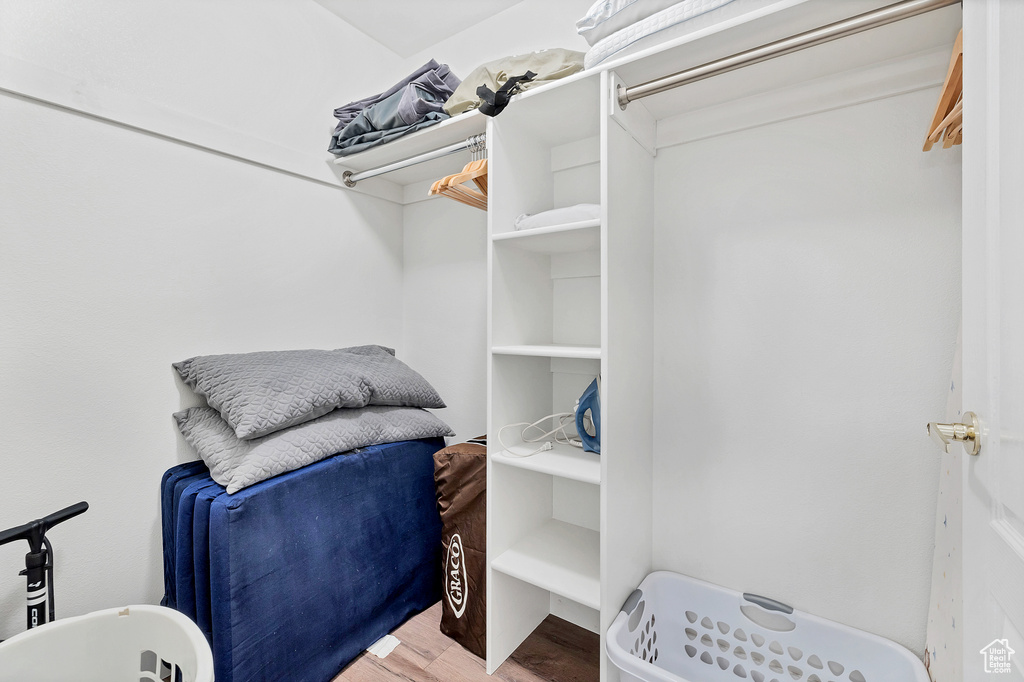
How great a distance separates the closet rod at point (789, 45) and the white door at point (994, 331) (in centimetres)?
25

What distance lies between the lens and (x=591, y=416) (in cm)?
140

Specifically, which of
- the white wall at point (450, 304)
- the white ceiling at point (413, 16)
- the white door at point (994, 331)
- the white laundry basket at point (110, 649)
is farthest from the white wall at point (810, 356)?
the white laundry basket at point (110, 649)

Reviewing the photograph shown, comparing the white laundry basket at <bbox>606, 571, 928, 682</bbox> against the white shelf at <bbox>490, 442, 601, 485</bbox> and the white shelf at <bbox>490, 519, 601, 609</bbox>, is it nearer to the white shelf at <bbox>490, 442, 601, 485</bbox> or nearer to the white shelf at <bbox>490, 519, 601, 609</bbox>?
the white shelf at <bbox>490, 519, 601, 609</bbox>

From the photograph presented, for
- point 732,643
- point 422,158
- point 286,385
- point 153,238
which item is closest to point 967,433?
point 732,643

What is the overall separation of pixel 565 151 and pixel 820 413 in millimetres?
1194

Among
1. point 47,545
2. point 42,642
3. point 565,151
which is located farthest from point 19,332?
point 565,151

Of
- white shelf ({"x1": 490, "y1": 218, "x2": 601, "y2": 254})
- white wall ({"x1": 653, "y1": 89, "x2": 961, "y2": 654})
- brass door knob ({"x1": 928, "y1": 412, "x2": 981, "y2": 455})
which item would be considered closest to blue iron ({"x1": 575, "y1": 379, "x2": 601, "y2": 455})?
white wall ({"x1": 653, "y1": 89, "x2": 961, "y2": 654})

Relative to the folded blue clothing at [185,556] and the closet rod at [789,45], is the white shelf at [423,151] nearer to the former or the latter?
the closet rod at [789,45]

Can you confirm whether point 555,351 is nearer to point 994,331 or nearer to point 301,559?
point 994,331

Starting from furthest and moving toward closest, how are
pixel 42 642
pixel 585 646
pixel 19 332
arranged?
pixel 585 646 < pixel 19 332 < pixel 42 642

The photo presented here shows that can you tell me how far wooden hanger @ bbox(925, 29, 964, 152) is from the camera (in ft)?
2.93

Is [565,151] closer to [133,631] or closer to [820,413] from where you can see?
Answer: [820,413]

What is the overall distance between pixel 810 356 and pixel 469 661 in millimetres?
1450

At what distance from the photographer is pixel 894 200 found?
3.84ft
